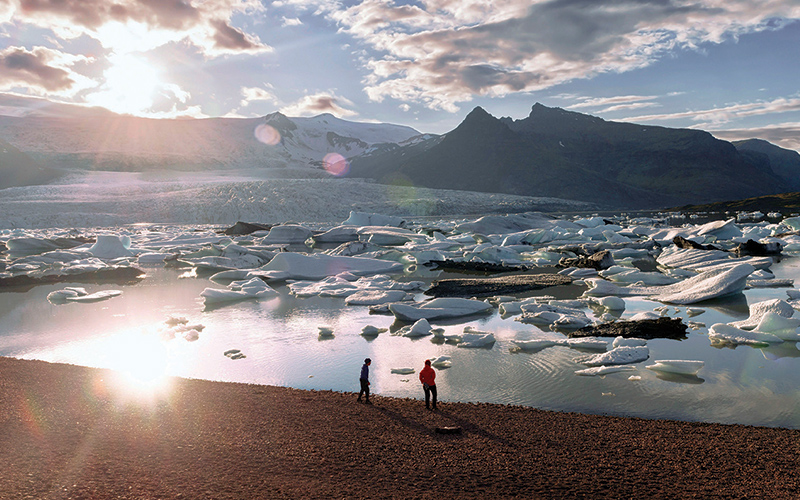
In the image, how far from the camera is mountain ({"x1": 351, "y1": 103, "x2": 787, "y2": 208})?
401ft

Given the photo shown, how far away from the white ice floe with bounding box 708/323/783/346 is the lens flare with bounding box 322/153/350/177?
444 ft

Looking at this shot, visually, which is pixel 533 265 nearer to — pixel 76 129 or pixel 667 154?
pixel 76 129

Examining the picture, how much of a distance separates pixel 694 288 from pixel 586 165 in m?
149

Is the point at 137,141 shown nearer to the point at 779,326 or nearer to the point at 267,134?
the point at 267,134

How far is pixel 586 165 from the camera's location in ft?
505

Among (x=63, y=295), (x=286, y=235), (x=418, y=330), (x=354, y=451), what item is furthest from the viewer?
(x=286, y=235)

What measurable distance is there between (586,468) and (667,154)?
554 feet

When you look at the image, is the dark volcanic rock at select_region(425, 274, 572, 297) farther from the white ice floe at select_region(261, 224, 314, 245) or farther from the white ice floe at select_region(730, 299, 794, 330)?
the white ice floe at select_region(261, 224, 314, 245)

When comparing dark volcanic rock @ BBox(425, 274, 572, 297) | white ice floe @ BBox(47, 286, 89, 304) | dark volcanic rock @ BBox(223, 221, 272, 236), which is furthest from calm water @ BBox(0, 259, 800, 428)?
dark volcanic rock @ BBox(223, 221, 272, 236)

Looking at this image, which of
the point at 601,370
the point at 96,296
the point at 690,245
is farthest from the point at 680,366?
the point at 690,245

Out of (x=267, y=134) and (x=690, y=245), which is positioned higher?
(x=267, y=134)

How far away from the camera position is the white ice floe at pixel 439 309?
13.2 m

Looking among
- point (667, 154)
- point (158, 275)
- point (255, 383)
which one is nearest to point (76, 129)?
point (158, 275)

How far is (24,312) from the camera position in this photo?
1514 cm
